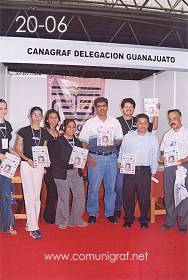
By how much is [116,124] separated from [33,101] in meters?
1.18

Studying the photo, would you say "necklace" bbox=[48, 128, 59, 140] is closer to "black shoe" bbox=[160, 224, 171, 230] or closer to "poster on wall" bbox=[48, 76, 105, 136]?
"poster on wall" bbox=[48, 76, 105, 136]

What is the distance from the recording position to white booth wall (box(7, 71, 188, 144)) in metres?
3.49

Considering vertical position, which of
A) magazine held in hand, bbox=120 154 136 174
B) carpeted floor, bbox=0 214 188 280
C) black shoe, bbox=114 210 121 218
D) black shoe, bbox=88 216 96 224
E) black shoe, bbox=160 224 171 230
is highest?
magazine held in hand, bbox=120 154 136 174

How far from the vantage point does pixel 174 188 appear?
3.42 meters

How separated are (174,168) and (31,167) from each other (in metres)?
1.26

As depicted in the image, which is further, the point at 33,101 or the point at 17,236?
the point at 33,101

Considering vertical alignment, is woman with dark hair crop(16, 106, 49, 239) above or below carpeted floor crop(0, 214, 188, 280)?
above

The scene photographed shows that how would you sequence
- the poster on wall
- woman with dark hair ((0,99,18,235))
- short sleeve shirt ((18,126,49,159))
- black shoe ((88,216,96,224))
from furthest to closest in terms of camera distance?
the poster on wall
black shoe ((88,216,96,224))
short sleeve shirt ((18,126,49,159))
woman with dark hair ((0,99,18,235))

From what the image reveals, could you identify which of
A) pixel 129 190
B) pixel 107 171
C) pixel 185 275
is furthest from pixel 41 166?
pixel 185 275

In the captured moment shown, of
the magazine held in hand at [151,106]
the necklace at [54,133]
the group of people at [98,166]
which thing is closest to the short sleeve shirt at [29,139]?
the group of people at [98,166]

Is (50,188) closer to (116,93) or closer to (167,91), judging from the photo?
(116,93)

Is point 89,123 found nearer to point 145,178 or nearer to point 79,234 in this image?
point 145,178

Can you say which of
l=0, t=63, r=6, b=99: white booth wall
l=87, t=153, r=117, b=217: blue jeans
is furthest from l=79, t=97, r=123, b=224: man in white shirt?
l=0, t=63, r=6, b=99: white booth wall

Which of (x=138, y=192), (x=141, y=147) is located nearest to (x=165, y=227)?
(x=138, y=192)
